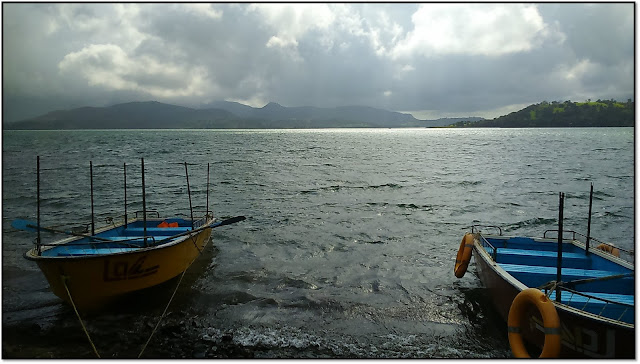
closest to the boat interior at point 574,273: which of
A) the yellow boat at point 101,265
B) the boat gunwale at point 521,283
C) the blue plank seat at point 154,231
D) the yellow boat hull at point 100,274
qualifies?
the boat gunwale at point 521,283

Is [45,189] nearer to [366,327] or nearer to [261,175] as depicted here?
[261,175]

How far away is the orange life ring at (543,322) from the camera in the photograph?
7.44 meters

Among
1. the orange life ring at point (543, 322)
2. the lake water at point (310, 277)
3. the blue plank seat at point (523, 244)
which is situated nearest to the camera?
the orange life ring at point (543, 322)

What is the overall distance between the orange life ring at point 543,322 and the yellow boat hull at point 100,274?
32.1 ft

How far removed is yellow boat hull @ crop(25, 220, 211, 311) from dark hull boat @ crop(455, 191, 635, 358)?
386 inches

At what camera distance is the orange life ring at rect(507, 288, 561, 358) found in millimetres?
7441

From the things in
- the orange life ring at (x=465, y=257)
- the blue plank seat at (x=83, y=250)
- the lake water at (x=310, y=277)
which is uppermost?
the blue plank seat at (x=83, y=250)

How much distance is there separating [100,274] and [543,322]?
1089 centimetres

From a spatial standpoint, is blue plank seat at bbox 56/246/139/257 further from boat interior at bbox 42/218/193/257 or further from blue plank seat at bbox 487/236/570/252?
blue plank seat at bbox 487/236/570/252

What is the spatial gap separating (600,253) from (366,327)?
24.8 feet

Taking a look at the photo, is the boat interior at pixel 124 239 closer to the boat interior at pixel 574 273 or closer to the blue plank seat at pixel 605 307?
the boat interior at pixel 574 273

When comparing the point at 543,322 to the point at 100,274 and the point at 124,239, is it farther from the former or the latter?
the point at 124,239

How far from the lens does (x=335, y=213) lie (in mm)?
25688

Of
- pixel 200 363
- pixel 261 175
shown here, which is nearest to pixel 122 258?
pixel 200 363
